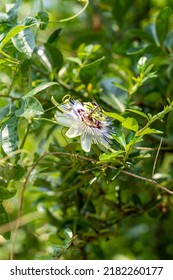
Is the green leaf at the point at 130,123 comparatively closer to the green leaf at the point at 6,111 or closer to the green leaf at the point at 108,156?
the green leaf at the point at 108,156

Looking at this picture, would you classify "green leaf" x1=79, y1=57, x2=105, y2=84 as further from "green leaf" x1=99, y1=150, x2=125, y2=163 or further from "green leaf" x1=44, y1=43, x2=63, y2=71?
"green leaf" x1=99, y1=150, x2=125, y2=163

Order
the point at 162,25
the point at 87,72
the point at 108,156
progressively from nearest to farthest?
the point at 108,156 < the point at 87,72 < the point at 162,25

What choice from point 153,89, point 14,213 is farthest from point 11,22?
point 14,213

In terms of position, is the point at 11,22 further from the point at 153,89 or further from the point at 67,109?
the point at 153,89

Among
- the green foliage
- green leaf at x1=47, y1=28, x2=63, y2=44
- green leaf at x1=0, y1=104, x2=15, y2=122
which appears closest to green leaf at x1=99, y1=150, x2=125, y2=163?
the green foliage

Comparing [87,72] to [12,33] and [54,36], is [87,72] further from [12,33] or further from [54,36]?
[12,33]

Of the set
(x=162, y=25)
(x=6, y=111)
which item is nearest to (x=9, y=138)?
(x=6, y=111)

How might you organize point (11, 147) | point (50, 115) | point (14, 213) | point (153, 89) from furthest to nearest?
point (14, 213)
point (153, 89)
point (50, 115)
point (11, 147)
